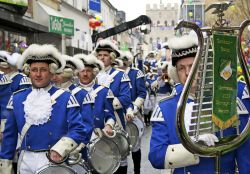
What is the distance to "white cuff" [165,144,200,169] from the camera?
330cm

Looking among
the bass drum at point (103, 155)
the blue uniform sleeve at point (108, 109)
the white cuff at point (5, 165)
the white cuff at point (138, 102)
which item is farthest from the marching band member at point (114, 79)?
the white cuff at point (5, 165)

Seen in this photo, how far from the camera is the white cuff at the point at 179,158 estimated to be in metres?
3.30

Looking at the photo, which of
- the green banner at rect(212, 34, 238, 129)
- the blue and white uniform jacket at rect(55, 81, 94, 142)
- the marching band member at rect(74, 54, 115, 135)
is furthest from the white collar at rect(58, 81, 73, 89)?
the green banner at rect(212, 34, 238, 129)

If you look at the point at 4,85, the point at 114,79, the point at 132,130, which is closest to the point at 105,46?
the point at 114,79

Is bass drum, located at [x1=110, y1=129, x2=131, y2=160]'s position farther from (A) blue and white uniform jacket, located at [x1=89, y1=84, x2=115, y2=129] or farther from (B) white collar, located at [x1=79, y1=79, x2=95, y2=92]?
(B) white collar, located at [x1=79, y1=79, x2=95, y2=92]

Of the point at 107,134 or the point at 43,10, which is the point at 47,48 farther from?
the point at 43,10

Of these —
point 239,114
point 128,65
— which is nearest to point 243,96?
point 239,114

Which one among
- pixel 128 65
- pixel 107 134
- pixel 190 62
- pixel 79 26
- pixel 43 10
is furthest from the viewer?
pixel 79 26

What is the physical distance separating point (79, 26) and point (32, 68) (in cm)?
2786

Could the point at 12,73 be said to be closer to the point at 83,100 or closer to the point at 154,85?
the point at 83,100

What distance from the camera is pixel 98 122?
749cm

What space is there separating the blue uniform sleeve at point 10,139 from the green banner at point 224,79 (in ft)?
8.10

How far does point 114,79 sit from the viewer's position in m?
8.62

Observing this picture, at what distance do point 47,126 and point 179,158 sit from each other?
196cm
